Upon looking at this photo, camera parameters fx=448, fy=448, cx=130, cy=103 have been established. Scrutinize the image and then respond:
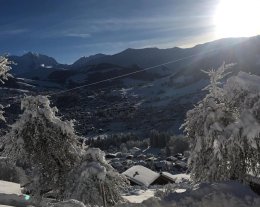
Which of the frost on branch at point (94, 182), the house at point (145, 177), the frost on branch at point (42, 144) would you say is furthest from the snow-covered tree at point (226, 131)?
the house at point (145, 177)

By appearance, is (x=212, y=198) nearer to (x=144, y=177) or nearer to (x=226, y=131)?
(x=226, y=131)

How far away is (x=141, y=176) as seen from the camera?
235ft

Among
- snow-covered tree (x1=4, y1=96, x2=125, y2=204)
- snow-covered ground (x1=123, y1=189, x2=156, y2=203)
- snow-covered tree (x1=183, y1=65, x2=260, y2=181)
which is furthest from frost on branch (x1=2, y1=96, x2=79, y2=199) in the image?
snow-covered ground (x1=123, y1=189, x2=156, y2=203)

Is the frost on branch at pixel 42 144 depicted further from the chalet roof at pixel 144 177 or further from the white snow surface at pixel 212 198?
the chalet roof at pixel 144 177

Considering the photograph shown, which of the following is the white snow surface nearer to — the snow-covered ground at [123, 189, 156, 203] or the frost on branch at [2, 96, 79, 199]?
the frost on branch at [2, 96, 79, 199]

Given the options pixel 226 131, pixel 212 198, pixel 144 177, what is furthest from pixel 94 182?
pixel 144 177

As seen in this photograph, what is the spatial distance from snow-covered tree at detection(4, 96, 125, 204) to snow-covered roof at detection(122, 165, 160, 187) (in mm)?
50563

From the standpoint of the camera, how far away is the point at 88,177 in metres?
17.0

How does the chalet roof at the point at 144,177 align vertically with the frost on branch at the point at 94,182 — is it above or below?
below

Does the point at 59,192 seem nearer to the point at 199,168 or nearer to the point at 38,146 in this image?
the point at 38,146

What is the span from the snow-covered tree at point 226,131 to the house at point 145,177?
50.2m

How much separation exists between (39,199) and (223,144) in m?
7.82

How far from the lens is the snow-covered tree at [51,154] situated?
17547mm

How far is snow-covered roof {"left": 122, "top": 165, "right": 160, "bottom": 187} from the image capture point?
69.3m
